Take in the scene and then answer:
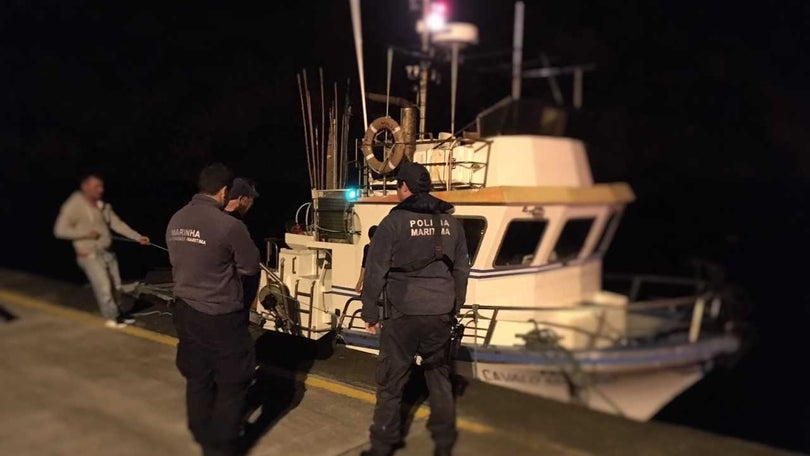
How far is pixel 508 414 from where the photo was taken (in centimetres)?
336

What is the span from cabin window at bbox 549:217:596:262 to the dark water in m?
2.45

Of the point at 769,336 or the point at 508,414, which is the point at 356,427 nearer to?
the point at 508,414

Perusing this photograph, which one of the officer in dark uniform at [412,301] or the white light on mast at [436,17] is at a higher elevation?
the white light on mast at [436,17]

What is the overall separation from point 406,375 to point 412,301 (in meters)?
0.38

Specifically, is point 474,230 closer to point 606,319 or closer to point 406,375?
point 606,319

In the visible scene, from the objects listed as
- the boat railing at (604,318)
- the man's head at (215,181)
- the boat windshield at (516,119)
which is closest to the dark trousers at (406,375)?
the man's head at (215,181)

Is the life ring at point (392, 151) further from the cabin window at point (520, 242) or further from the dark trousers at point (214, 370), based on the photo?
the dark trousers at point (214, 370)

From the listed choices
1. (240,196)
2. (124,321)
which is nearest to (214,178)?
(240,196)

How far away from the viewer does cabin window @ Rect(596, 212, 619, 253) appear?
25.3 feet

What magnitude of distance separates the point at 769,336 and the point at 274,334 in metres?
16.8

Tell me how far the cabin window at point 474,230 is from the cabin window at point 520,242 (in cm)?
26

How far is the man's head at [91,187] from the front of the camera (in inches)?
206

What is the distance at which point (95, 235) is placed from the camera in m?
5.30

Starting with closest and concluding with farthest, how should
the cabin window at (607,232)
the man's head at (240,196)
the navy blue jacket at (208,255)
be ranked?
the navy blue jacket at (208,255) < the man's head at (240,196) < the cabin window at (607,232)
